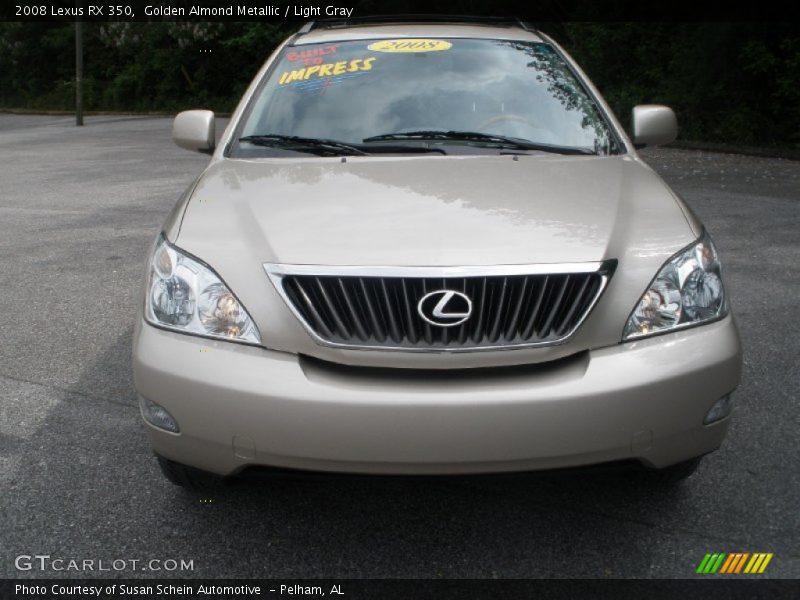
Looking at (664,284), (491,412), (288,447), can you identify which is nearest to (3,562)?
(288,447)

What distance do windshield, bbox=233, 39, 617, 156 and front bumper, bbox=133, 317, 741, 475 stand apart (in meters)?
1.29

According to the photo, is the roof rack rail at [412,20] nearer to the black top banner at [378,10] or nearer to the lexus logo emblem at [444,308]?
the black top banner at [378,10]

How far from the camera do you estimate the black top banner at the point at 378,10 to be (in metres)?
16.9

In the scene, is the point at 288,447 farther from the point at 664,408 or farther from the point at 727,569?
the point at 727,569

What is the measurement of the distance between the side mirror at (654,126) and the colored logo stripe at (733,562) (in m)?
1.96

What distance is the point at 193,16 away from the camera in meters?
38.4

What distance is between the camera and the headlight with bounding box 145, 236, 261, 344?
98.2 inches

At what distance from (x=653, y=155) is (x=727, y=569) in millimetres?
14097

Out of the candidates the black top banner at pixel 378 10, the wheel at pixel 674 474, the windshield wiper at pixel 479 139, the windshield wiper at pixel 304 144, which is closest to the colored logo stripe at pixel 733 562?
the wheel at pixel 674 474

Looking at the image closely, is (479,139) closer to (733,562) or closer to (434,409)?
(434,409)

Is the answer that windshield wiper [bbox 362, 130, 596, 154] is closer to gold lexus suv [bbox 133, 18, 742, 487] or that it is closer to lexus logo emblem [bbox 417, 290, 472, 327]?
gold lexus suv [bbox 133, 18, 742, 487]

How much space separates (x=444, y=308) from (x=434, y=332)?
0.07 metres

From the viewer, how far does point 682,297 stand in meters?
2.59

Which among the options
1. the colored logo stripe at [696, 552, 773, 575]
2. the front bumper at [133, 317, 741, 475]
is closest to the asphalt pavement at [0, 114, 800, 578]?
the colored logo stripe at [696, 552, 773, 575]
